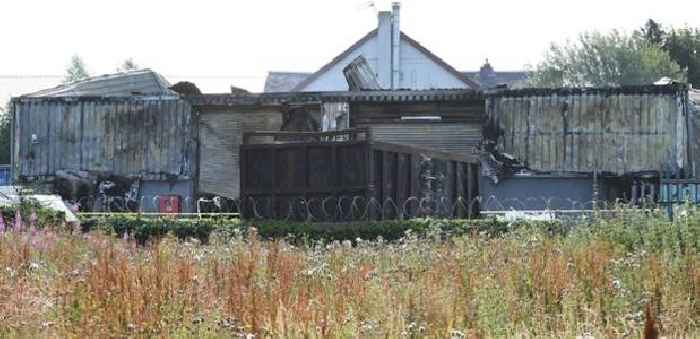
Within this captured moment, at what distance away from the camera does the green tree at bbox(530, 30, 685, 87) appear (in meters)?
88.9

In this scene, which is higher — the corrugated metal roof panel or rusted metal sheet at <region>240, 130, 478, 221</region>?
the corrugated metal roof panel

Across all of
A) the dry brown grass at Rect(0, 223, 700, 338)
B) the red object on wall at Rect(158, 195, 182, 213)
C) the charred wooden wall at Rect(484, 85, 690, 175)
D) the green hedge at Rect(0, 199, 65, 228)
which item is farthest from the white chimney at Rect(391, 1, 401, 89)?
the dry brown grass at Rect(0, 223, 700, 338)

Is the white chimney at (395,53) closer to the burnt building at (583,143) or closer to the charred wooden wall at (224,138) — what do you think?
the charred wooden wall at (224,138)

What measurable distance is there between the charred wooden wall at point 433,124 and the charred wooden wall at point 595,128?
652 mm

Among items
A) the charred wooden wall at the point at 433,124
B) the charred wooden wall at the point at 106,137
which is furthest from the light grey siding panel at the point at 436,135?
the charred wooden wall at the point at 106,137

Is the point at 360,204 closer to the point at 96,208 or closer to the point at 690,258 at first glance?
the point at 690,258

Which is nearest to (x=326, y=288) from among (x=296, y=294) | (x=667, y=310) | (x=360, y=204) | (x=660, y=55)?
(x=296, y=294)

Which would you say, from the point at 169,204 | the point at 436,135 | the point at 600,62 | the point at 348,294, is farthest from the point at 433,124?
the point at 600,62

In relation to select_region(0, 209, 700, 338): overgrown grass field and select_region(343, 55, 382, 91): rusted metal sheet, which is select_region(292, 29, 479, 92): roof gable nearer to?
select_region(343, 55, 382, 91): rusted metal sheet

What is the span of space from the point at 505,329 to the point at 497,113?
31957mm

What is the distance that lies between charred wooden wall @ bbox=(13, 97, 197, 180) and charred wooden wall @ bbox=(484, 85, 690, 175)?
34.3 feet

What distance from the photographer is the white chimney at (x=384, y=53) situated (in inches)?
2121

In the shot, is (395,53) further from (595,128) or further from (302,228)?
(302,228)

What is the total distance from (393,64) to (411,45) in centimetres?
258
